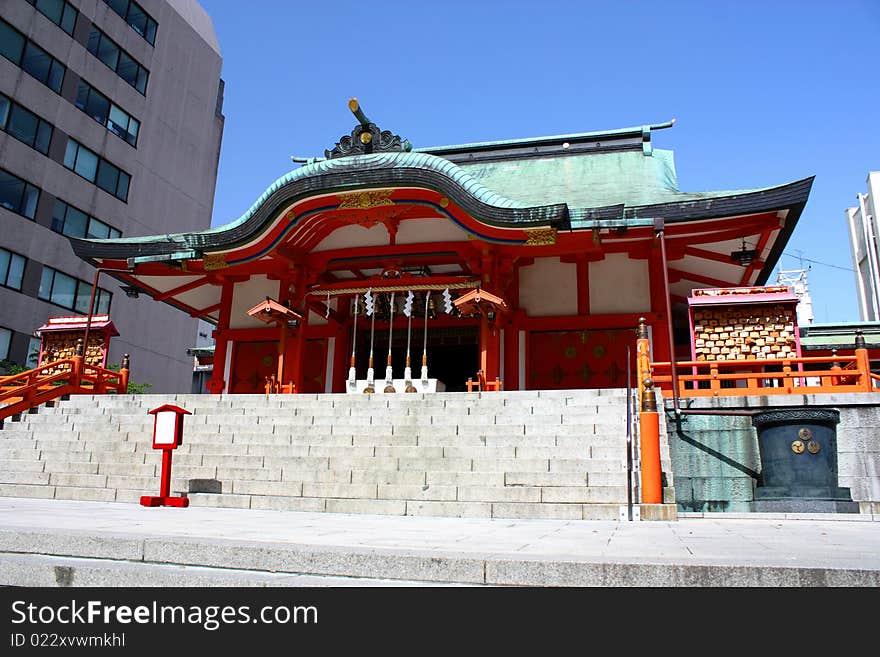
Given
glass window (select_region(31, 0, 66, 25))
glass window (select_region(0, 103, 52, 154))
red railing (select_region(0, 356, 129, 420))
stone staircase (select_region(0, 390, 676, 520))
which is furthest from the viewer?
glass window (select_region(31, 0, 66, 25))

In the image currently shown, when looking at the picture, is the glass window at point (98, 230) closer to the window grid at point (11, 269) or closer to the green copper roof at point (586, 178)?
the window grid at point (11, 269)

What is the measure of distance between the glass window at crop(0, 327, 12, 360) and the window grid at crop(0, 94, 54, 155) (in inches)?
303

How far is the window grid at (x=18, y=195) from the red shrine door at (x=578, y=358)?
22.0m

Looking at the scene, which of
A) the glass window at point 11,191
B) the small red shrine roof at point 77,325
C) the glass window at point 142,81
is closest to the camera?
the small red shrine roof at point 77,325

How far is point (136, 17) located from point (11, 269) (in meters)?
14.7

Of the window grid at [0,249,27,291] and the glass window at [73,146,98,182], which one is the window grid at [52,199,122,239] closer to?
the glass window at [73,146,98,182]

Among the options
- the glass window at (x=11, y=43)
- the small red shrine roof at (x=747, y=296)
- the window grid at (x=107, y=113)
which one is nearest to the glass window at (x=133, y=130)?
the window grid at (x=107, y=113)

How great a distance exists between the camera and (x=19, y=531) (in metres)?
4.47

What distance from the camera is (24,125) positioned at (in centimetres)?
2648

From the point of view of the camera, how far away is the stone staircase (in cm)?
820

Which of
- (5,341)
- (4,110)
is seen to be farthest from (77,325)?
(4,110)

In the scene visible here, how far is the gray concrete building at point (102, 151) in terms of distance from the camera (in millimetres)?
25859

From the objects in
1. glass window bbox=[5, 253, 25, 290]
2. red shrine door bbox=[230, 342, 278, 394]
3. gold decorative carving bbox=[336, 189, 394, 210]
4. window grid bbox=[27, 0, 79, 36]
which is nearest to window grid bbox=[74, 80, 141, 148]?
window grid bbox=[27, 0, 79, 36]

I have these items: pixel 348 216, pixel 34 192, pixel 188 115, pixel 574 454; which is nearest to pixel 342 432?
pixel 574 454
